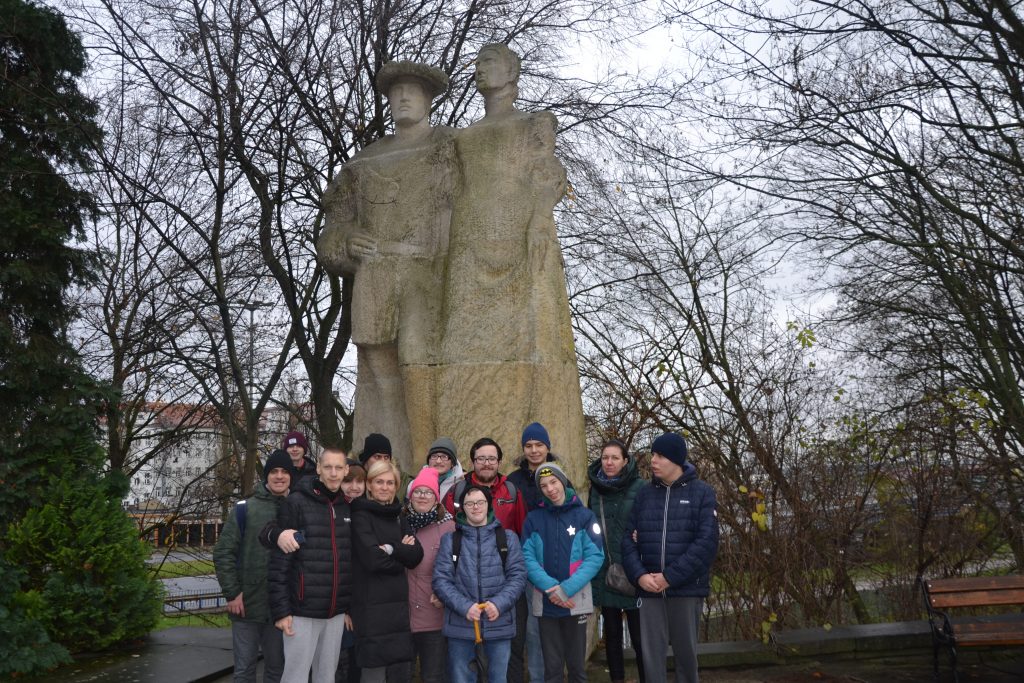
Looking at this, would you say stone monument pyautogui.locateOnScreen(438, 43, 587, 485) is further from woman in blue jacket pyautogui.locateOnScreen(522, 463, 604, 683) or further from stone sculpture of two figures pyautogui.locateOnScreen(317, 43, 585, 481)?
woman in blue jacket pyautogui.locateOnScreen(522, 463, 604, 683)

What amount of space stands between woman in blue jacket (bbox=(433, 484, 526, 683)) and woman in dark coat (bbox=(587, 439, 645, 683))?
70 centimetres

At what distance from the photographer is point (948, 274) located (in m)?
9.22

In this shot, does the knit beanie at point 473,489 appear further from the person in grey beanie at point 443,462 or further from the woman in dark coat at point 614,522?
the woman in dark coat at point 614,522

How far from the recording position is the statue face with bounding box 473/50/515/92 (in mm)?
5652

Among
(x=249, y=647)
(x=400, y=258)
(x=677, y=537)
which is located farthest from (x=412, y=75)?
(x=249, y=647)

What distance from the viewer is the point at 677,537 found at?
409 centimetres

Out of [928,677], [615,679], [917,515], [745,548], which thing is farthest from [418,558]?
[917,515]

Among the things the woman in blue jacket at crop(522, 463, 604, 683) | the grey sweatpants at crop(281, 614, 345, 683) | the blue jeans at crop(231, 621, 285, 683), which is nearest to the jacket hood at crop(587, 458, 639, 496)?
the woman in blue jacket at crop(522, 463, 604, 683)

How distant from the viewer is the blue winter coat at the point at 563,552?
4121mm

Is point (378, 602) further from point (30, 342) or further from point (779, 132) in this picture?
point (779, 132)

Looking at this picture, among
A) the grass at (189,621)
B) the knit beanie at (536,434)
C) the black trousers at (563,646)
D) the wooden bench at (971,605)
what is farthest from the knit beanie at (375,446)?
the wooden bench at (971,605)

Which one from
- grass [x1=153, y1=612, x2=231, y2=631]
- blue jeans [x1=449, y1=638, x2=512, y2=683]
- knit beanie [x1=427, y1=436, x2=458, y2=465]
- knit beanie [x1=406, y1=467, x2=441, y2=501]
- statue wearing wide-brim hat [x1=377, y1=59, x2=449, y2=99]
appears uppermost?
statue wearing wide-brim hat [x1=377, y1=59, x2=449, y2=99]

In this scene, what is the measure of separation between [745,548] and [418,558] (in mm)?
3926

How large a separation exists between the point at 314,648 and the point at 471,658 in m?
0.73
